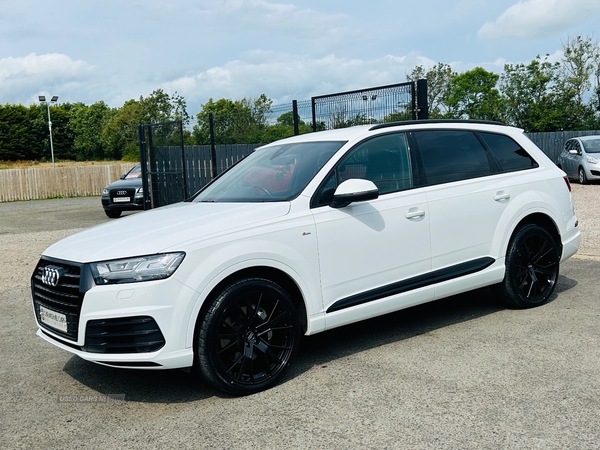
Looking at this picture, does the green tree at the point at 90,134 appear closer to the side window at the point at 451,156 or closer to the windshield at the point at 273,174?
the windshield at the point at 273,174

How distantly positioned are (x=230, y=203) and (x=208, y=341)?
130cm

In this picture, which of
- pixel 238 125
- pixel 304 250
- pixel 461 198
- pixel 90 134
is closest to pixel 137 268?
pixel 304 250

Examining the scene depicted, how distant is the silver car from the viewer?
2059cm

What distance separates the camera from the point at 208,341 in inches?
163

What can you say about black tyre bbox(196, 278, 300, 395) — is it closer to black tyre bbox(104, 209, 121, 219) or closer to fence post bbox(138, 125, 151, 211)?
fence post bbox(138, 125, 151, 211)

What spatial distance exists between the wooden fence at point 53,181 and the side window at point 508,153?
28.0 meters

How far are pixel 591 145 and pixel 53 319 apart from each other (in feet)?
67.3

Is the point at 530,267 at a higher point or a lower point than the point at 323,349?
higher

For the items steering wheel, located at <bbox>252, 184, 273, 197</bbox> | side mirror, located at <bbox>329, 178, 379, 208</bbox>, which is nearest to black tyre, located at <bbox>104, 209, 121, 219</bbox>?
steering wheel, located at <bbox>252, 184, 273, 197</bbox>

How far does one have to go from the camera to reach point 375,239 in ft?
16.3

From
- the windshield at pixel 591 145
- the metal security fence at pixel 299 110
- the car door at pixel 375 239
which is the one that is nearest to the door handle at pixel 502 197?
the car door at pixel 375 239

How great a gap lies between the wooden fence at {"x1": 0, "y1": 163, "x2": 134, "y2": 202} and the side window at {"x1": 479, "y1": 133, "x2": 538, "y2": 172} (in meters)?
28.0

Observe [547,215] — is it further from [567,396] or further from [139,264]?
[139,264]

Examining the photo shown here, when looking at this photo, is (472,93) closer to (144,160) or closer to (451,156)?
(144,160)
